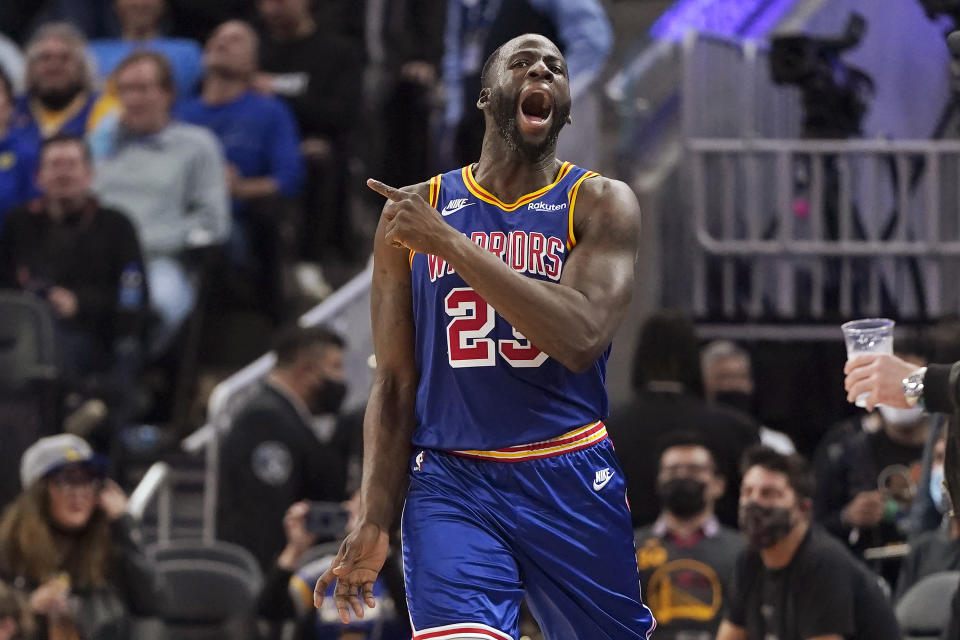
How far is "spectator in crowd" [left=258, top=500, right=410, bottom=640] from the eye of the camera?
8227 millimetres

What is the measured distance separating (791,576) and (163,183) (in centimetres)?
476

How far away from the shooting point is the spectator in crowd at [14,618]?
7977 millimetres

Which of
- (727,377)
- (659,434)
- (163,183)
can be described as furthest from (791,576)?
(163,183)

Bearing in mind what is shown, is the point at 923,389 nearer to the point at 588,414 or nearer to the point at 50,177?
the point at 588,414

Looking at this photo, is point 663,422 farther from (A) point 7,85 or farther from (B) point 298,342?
(A) point 7,85

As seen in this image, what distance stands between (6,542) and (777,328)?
4548 mm

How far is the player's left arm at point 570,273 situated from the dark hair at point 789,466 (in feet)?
8.98

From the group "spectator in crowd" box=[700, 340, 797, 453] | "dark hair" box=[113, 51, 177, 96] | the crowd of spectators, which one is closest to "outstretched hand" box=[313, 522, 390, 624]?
the crowd of spectators

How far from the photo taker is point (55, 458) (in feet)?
28.4

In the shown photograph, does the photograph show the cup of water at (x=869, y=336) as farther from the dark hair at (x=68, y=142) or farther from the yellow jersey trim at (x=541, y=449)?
the dark hair at (x=68, y=142)

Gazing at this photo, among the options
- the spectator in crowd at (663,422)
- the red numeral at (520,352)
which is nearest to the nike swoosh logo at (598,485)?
the red numeral at (520,352)

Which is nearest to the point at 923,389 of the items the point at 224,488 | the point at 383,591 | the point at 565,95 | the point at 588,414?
the point at 588,414

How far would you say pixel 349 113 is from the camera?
36.4 feet

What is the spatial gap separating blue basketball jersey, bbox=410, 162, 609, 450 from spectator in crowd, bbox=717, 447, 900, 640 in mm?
2476
